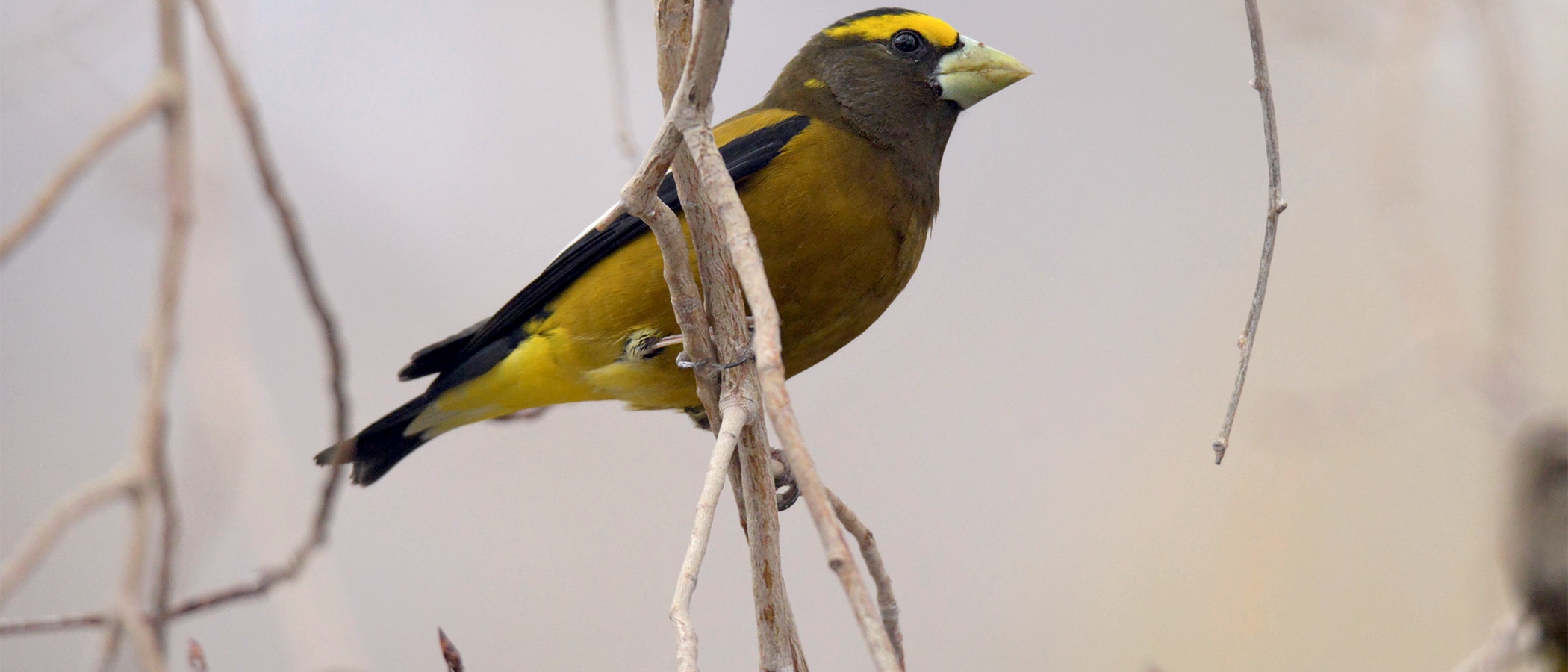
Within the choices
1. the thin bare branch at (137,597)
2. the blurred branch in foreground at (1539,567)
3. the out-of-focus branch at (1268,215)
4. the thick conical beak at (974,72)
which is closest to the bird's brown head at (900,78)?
the thick conical beak at (974,72)

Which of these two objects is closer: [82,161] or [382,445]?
[82,161]

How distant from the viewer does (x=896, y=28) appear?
2512 mm

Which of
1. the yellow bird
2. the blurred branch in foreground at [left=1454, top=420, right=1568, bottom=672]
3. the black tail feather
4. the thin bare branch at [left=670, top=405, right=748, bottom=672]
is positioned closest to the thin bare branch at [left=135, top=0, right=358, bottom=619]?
the thin bare branch at [left=670, top=405, right=748, bottom=672]

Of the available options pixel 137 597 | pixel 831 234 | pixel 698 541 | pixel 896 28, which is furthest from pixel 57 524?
pixel 896 28

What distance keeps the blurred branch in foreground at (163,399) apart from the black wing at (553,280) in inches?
32.6

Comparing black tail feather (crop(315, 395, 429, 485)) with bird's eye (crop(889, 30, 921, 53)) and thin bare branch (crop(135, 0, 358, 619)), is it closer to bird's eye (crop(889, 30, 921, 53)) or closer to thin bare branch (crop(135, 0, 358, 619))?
thin bare branch (crop(135, 0, 358, 619))

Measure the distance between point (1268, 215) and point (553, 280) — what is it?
4.95ft

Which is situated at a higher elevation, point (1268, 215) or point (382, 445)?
point (382, 445)

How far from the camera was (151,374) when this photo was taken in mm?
1338

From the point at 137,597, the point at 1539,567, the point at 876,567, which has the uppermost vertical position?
the point at 137,597

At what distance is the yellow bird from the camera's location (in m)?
2.15

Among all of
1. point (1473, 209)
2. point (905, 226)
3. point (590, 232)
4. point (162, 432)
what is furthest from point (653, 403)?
point (1473, 209)

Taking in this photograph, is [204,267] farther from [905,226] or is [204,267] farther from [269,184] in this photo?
[905,226]

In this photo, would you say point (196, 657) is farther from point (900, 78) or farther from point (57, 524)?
point (900, 78)
